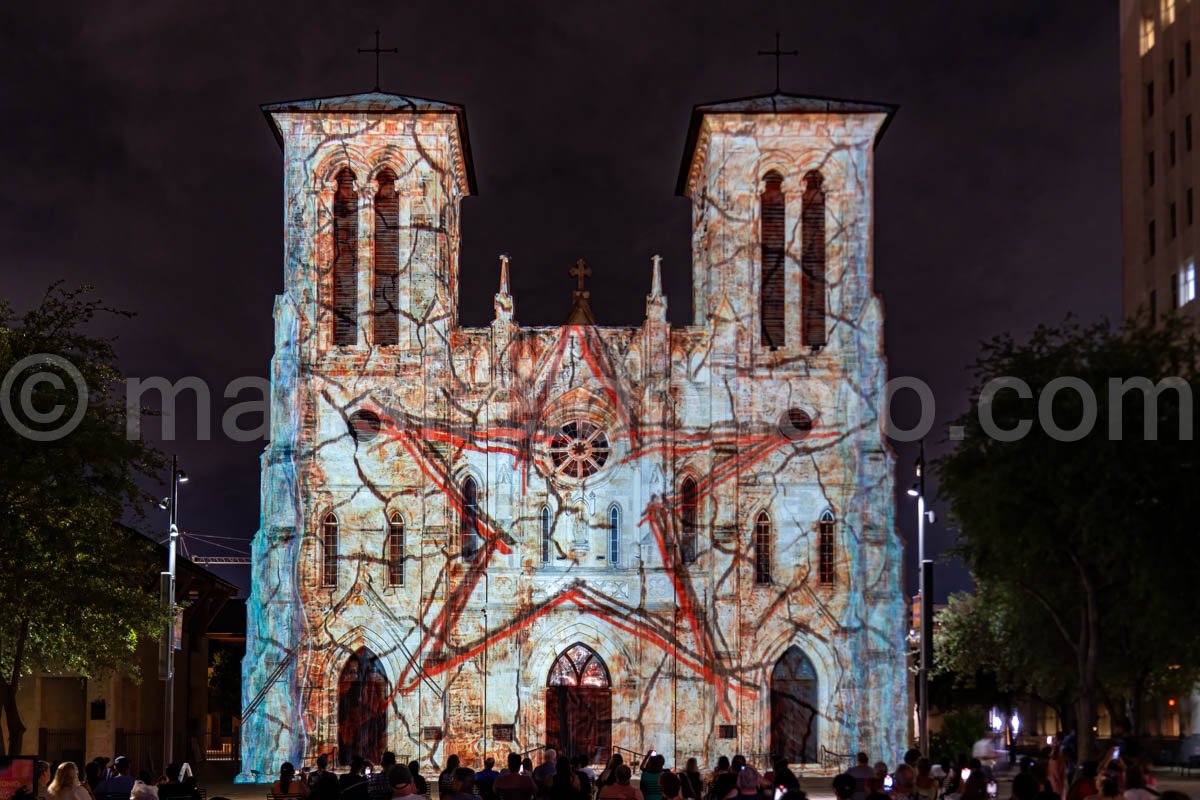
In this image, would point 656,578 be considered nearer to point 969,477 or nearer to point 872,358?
point 872,358

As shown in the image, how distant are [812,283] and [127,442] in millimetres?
21824

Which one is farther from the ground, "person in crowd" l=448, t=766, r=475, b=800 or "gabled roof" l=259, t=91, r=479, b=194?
"gabled roof" l=259, t=91, r=479, b=194

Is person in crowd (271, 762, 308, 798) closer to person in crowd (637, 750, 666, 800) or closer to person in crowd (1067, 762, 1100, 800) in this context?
person in crowd (637, 750, 666, 800)

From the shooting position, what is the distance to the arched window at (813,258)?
151ft

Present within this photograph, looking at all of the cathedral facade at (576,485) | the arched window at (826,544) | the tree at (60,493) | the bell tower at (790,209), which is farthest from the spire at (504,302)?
the tree at (60,493)

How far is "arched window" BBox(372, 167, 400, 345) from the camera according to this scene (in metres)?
45.9

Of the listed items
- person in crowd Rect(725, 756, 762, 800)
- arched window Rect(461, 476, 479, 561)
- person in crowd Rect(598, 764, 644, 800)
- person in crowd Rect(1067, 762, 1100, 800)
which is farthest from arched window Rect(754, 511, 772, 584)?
person in crowd Rect(598, 764, 644, 800)

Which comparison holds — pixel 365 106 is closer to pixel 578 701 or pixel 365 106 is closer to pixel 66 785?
pixel 578 701

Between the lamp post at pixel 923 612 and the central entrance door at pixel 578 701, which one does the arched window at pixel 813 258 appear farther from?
the central entrance door at pixel 578 701

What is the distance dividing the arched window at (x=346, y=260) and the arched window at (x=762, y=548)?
1215 cm

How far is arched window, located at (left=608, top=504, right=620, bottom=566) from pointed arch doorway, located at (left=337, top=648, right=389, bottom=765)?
22.4ft

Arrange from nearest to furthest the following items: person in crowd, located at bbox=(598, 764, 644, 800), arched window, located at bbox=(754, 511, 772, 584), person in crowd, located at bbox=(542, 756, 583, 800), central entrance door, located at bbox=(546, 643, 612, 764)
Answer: person in crowd, located at bbox=(598, 764, 644, 800) → person in crowd, located at bbox=(542, 756, 583, 800) → central entrance door, located at bbox=(546, 643, 612, 764) → arched window, located at bbox=(754, 511, 772, 584)

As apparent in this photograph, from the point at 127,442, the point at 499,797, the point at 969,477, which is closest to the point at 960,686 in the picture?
the point at 969,477

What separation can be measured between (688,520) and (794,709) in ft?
→ 18.8
